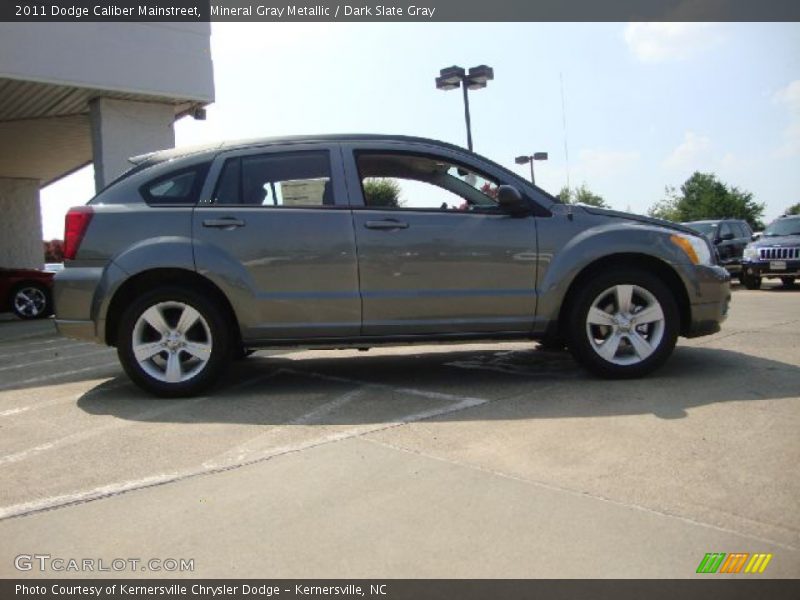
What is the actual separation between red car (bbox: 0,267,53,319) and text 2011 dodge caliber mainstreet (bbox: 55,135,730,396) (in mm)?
8949

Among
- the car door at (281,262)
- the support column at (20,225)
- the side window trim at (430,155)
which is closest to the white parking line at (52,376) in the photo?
the car door at (281,262)

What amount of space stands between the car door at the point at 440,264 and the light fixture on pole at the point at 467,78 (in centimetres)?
1013

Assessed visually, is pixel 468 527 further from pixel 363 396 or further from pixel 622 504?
pixel 363 396

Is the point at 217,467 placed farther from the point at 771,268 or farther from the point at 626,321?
the point at 771,268

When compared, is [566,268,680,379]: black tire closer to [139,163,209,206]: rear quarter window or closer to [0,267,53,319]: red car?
[139,163,209,206]: rear quarter window

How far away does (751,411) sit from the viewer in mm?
3789

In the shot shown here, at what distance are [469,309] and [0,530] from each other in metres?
3.01

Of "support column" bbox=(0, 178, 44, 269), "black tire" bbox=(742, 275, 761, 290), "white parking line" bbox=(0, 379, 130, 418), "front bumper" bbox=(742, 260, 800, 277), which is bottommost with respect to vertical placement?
"white parking line" bbox=(0, 379, 130, 418)

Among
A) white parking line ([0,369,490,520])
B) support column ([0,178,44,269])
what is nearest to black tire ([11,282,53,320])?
support column ([0,178,44,269])

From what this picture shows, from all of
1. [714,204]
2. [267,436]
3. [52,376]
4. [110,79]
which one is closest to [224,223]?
[267,436]

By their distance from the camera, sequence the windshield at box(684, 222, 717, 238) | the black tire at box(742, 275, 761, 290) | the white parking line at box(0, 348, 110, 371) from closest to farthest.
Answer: the white parking line at box(0, 348, 110, 371), the black tire at box(742, 275, 761, 290), the windshield at box(684, 222, 717, 238)

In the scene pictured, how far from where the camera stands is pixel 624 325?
4.66m

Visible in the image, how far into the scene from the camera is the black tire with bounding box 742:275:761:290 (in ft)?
46.8
